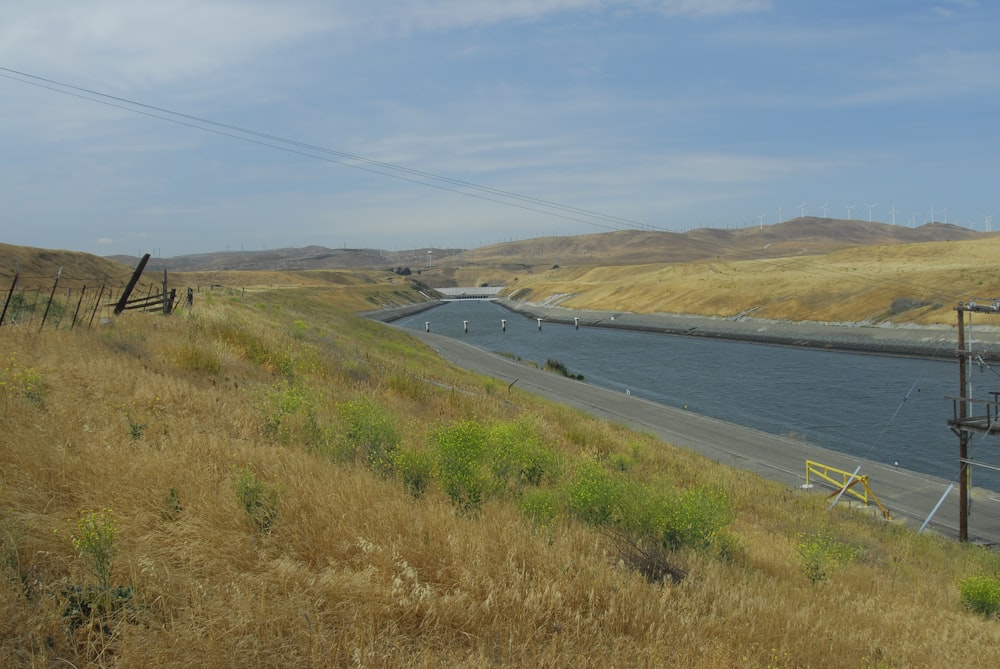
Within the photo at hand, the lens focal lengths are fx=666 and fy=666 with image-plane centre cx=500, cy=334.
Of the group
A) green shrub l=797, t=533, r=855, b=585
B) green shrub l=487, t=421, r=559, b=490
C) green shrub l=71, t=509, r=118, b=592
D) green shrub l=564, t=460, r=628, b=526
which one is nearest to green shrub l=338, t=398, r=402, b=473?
green shrub l=487, t=421, r=559, b=490

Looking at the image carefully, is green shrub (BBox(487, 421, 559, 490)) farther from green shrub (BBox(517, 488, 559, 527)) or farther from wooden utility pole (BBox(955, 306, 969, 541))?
wooden utility pole (BBox(955, 306, 969, 541))

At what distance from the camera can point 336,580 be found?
457cm

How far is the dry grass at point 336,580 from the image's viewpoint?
3984 millimetres

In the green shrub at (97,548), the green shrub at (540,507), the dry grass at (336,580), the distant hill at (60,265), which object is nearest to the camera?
the dry grass at (336,580)

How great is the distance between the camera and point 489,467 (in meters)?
9.12

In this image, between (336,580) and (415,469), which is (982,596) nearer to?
(415,469)

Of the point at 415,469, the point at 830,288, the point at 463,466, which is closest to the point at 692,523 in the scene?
the point at 463,466

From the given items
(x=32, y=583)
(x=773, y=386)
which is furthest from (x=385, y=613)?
(x=773, y=386)

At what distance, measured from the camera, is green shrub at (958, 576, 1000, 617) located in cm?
834

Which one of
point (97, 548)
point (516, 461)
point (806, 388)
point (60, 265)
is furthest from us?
point (60, 265)

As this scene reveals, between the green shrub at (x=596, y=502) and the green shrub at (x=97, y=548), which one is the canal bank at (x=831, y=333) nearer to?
the green shrub at (x=596, y=502)

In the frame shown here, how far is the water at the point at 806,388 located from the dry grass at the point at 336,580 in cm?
2271

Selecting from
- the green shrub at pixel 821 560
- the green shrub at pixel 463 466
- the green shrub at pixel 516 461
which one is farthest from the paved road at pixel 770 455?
the green shrub at pixel 463 466

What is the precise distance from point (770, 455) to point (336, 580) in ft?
89.0
